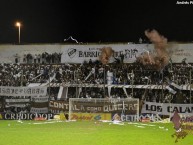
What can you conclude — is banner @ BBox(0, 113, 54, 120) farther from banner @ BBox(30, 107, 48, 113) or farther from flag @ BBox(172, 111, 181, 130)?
flag @ BBox(172, 111, 181, 130)

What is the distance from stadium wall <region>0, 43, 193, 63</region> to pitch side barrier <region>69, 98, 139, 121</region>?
5.40 meters

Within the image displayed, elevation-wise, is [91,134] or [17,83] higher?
[17,83]

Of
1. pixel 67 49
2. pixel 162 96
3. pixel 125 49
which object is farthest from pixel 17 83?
pixel 162 96

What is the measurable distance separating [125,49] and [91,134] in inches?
549

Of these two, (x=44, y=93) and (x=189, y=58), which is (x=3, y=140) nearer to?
(x=44, y=93)

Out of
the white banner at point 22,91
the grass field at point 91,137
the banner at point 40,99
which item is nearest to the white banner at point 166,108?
the grass field at point 91,137

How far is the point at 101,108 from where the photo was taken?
95.0ft

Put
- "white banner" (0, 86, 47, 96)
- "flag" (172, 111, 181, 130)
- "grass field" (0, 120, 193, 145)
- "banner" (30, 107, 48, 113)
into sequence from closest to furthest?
"flag" (172, 111, 181, 130)
"grass field" (0, 120, 193, 145)
"banner" (30, 107, 48, 113)
"white banner" (0, 86, 47, 96)

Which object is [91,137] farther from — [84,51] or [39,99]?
[84,51]

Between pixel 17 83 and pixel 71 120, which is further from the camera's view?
pixel 17 83

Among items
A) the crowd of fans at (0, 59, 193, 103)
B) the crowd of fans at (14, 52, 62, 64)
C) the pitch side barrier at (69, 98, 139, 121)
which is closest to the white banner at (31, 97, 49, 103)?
the crowd of fans at (0, 59, 193, 103)

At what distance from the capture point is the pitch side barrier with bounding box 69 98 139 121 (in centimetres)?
2884

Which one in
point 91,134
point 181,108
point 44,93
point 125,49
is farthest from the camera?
point 125,49

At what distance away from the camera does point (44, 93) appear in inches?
1243
